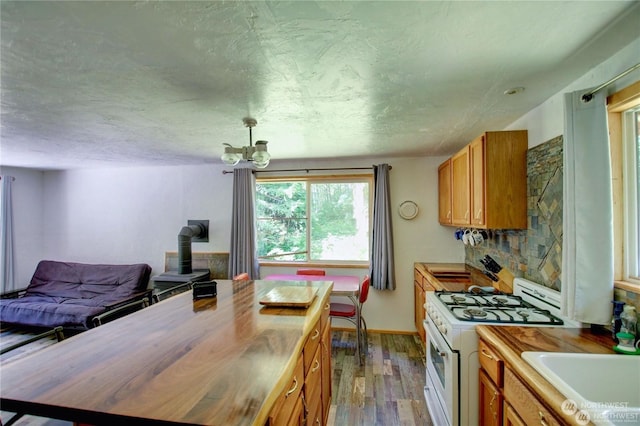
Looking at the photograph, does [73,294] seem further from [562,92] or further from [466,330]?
[562,92]

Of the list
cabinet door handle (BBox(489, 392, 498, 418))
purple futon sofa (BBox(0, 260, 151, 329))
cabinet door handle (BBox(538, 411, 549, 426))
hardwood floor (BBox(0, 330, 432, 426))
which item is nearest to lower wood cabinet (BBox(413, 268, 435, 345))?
Answer: hardwood floor (BBox(0, 330, 432, 426))

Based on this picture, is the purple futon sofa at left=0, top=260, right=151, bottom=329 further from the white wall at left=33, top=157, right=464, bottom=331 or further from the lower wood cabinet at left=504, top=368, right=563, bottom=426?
the lower wood cabinet at left=504, top=368, right=563, bottom=426

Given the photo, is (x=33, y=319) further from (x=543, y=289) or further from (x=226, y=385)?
(x=543, y=289)

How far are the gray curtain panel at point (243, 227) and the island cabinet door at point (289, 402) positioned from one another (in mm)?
2699

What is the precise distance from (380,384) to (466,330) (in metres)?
1.30

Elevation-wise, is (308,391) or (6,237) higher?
(6,237)

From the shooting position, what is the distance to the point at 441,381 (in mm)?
1867

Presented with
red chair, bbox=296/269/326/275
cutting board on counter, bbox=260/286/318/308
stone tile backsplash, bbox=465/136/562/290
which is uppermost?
stone tile backsplash, bbox=465/136/562/290

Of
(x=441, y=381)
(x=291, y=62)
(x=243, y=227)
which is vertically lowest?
(x=441, y=381)

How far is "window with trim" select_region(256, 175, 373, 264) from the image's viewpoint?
151 inches

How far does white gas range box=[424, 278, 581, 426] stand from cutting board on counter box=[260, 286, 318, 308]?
2.87ft

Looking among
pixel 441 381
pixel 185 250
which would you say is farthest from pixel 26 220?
pixel 441 381

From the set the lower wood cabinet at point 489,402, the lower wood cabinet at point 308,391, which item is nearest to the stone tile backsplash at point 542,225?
the lower wood cabinet at point 489,402

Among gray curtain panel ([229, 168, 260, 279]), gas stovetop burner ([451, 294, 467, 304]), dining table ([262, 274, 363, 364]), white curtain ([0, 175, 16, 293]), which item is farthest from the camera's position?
white curtain ([0, 175, 16, 293])
